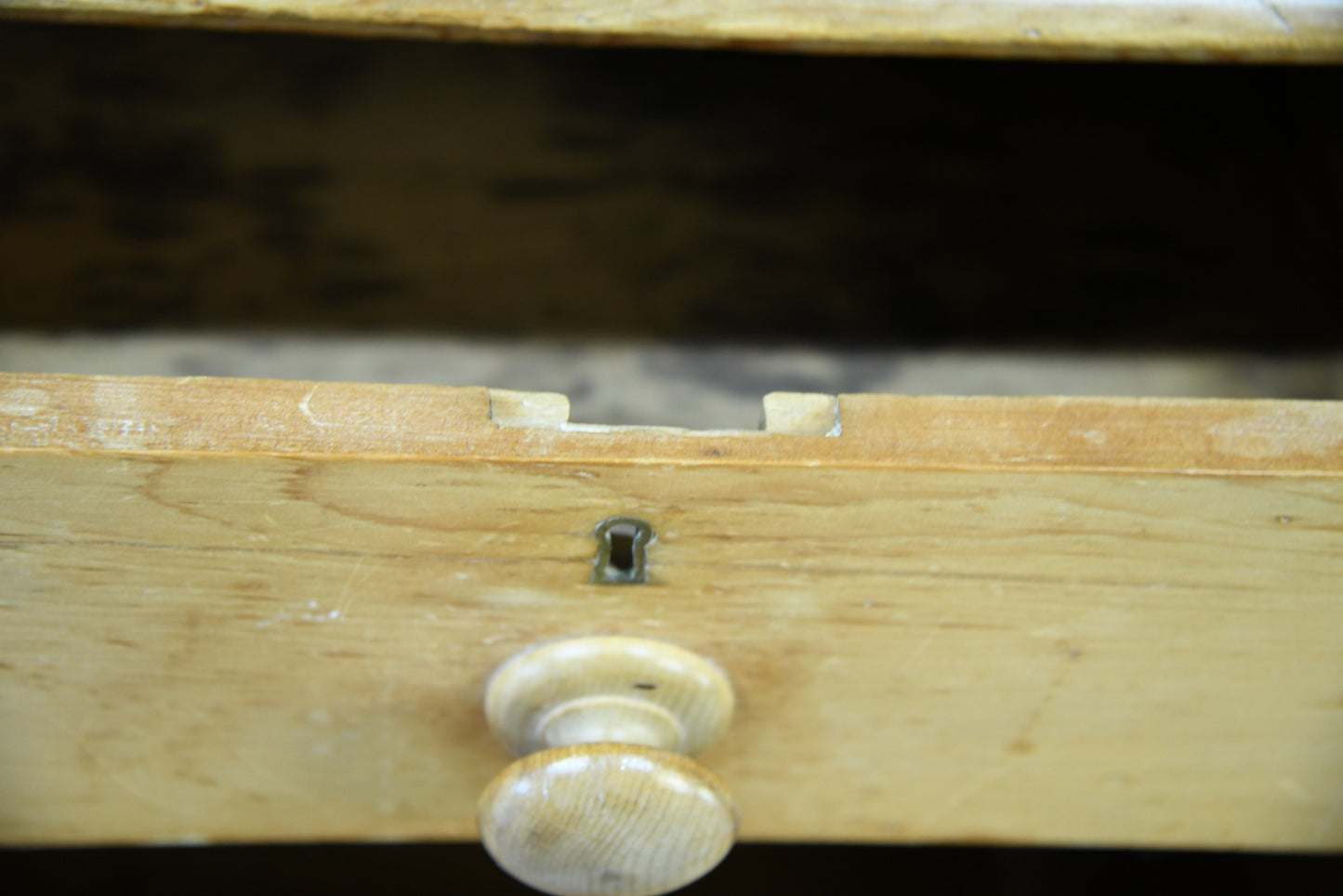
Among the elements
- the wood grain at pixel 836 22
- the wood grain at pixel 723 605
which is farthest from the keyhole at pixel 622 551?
the wood grain at pixel 836 22

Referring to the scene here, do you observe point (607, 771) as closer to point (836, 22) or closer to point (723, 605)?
point (723, 605)

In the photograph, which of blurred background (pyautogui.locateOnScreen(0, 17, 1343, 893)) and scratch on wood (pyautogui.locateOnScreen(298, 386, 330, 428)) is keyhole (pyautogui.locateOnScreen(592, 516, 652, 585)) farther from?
blurred background (pyautogui.locateOnScreen(0, 17, 1343, 893))

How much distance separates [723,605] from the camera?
42 centimetres

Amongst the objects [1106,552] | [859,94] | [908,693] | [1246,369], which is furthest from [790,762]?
[859,94]

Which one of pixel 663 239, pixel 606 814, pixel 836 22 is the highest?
pixel 663 239

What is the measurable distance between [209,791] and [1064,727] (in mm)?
394

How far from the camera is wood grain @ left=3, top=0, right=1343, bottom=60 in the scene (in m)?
0.43

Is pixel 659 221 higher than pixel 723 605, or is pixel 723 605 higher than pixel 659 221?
pixel 659 221

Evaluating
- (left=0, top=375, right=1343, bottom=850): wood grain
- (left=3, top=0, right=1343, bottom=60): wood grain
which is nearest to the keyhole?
(left=0, top=375, right=1343, bottom=850): wood grain

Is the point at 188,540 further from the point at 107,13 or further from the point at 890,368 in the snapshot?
the point at 890,368

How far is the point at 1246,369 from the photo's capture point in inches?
26.8

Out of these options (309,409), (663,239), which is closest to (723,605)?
(309,409)

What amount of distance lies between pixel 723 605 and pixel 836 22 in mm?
237

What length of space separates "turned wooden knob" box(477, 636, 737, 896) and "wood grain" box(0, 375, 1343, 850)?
14mm
